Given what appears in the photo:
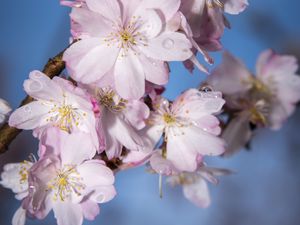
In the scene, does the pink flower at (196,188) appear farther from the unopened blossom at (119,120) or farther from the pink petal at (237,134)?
the unopened blossom at (119,120)

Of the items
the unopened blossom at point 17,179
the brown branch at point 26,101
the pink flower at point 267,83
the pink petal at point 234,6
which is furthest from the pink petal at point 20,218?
the pink flower at point 267,83

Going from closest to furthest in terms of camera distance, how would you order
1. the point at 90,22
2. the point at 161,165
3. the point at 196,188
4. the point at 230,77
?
the point at 90,22, the point at 161,165, the point at 196,188, the point at 230,77

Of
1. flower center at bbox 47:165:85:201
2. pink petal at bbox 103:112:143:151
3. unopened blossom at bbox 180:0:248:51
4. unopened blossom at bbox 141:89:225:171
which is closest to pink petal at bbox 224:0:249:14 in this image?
unopened blossom at bbox 180:0:248:51

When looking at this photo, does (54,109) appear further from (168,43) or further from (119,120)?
(168,43)

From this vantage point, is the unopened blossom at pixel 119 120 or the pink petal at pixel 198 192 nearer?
the unopened blossom at pixel 119 120

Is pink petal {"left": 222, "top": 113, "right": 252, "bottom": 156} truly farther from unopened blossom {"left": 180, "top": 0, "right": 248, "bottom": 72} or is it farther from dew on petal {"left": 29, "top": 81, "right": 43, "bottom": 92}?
dew on petal {"left": 29, "top": 81, "right": 43, "bottom": 92}

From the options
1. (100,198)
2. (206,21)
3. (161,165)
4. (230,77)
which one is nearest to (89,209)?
(100,198)
